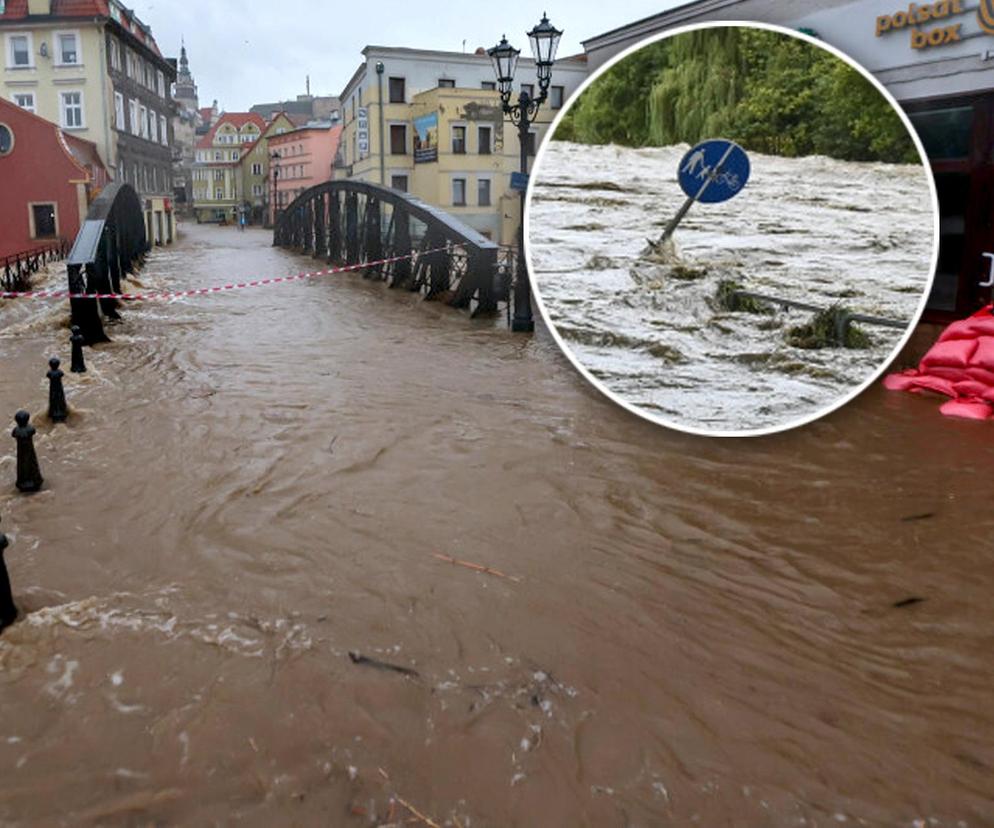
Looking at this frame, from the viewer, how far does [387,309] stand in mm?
14906

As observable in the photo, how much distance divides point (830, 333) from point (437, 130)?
38164 mm

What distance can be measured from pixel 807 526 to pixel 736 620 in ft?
4.24

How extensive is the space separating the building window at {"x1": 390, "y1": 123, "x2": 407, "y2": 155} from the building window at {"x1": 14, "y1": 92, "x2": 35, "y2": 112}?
1511 cm

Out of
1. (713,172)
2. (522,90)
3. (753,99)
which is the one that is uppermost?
(522,90)

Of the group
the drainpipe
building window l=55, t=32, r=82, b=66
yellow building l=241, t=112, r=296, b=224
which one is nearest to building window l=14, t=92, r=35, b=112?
building window l=55, t=32, r=82, b=66

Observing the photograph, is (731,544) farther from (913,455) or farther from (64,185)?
(64,185)

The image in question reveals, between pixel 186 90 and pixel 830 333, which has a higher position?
pixel 186 90

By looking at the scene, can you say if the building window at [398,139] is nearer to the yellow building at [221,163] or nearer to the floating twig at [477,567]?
the floating twig at [477,567]

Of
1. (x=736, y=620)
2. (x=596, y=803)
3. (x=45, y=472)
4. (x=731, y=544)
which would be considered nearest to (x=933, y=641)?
(x=736, y=620)

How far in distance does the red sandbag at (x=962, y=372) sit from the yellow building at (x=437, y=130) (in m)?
29.8

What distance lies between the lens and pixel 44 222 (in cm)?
3034

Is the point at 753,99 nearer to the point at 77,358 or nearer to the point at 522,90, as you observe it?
the point at 77,358

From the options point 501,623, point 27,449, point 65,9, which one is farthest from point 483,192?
point 501,623

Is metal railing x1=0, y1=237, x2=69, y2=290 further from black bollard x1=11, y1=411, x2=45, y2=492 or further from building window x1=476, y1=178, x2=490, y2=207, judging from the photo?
building window x1=476, y1=178, x2=490, y2=207
